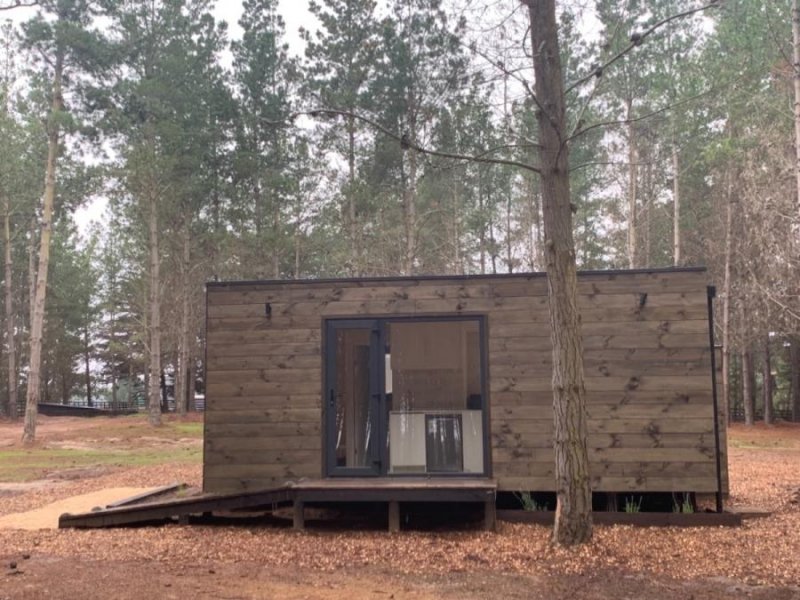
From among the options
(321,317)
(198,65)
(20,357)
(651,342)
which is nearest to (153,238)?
(198,65)

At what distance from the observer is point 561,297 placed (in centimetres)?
561

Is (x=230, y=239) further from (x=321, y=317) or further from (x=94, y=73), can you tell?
(x=321, y=317)

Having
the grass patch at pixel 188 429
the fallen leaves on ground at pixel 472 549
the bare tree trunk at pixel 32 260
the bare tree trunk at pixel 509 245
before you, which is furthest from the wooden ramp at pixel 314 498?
the bare tree trunk at pixel 32 260

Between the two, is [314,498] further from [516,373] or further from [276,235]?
[276,235]

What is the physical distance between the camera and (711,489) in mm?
6477

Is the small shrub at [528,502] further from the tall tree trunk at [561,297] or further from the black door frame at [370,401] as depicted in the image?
the black door frame at [370,401]

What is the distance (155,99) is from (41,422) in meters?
16.1

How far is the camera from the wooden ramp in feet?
20.5

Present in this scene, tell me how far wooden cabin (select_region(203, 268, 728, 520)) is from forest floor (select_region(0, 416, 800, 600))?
639mm

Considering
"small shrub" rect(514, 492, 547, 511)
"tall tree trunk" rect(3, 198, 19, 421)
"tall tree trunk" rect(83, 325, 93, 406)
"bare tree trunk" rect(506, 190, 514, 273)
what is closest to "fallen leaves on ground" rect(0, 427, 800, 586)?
"small shrub" rect(514, 492, 547, 511)

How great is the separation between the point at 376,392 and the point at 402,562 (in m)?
2.05

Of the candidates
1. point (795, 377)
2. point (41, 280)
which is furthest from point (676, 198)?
point (41, 280)

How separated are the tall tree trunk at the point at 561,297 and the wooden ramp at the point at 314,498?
3.06 ft

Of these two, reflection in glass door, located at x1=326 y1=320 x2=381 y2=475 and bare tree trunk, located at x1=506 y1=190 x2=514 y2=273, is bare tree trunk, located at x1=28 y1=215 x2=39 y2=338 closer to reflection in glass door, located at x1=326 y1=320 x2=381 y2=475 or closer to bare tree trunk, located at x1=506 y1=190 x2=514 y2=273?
bare tree trunk, located at x1=506 y1=190 x2=514 y2=273
